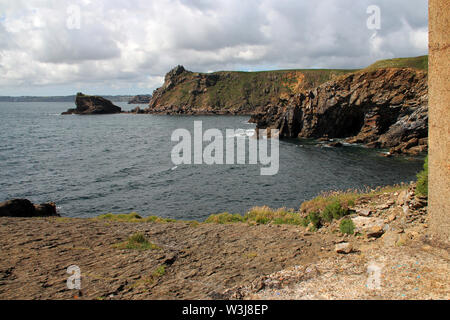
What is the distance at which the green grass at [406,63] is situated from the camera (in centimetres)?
7580

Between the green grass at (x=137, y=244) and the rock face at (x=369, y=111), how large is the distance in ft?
178

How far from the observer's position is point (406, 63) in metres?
80.0

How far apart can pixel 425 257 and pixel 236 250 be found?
7132 millimetres

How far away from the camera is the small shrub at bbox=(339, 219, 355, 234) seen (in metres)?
14.3

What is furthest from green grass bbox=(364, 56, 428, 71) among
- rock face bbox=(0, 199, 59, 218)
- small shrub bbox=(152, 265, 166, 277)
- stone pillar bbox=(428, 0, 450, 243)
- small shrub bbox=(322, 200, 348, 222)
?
small shrub bbox=(152, 265, 166, 277)

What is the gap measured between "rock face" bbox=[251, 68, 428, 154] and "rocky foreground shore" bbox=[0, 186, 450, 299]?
49729 millimetres

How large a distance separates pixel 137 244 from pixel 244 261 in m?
4.99

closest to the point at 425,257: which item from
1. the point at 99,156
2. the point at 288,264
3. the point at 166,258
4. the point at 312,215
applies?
the point at 288,264

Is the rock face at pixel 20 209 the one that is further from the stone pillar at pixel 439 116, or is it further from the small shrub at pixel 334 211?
the stone pillar at pixel 439 116

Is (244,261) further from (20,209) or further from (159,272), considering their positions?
(20,209)

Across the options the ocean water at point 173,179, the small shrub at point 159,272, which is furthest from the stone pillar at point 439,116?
the ocean water at point 173,179

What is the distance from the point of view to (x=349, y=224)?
14.5 meters
